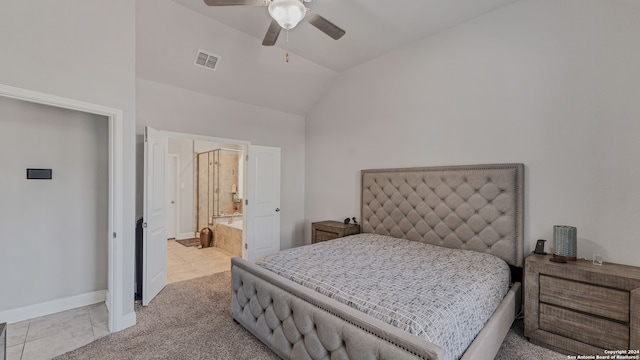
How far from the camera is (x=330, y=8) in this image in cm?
307

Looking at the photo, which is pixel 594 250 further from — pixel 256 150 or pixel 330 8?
pixel 256 150

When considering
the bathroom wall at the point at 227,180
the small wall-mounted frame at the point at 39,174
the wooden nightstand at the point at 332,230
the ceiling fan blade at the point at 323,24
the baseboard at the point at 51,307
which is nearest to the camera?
the ceiling fan blade at the point at 323,24

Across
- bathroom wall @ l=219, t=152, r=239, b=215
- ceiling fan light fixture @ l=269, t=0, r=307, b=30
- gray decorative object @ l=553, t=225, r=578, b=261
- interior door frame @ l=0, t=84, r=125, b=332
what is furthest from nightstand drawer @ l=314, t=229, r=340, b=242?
bathroom wall @ l=219, t=152, r=239, b=215

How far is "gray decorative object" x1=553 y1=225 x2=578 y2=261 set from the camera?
2.41 meters

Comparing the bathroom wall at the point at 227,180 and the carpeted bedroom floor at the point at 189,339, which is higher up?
the bathroom wall at the point at 227,180

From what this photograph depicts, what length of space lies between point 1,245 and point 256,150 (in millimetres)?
3198

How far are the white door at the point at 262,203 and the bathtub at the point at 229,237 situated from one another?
542 millimetres

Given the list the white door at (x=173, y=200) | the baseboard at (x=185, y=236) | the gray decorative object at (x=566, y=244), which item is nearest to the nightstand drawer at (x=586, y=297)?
the gray decorative object at (x=566, y=244)

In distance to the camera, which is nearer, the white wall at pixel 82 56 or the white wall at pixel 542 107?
the white wall at pixel 82 56

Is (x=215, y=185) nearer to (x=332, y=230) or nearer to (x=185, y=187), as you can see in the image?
(x=185, y=187)

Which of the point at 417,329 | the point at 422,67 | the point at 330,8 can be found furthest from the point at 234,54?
the point at 417,329

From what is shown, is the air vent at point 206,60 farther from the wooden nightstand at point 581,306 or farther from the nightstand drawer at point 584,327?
the nightstand drawer at point 584,327

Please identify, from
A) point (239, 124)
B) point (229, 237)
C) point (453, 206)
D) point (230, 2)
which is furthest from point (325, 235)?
point (230, 2)

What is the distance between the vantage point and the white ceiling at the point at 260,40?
308 cm
